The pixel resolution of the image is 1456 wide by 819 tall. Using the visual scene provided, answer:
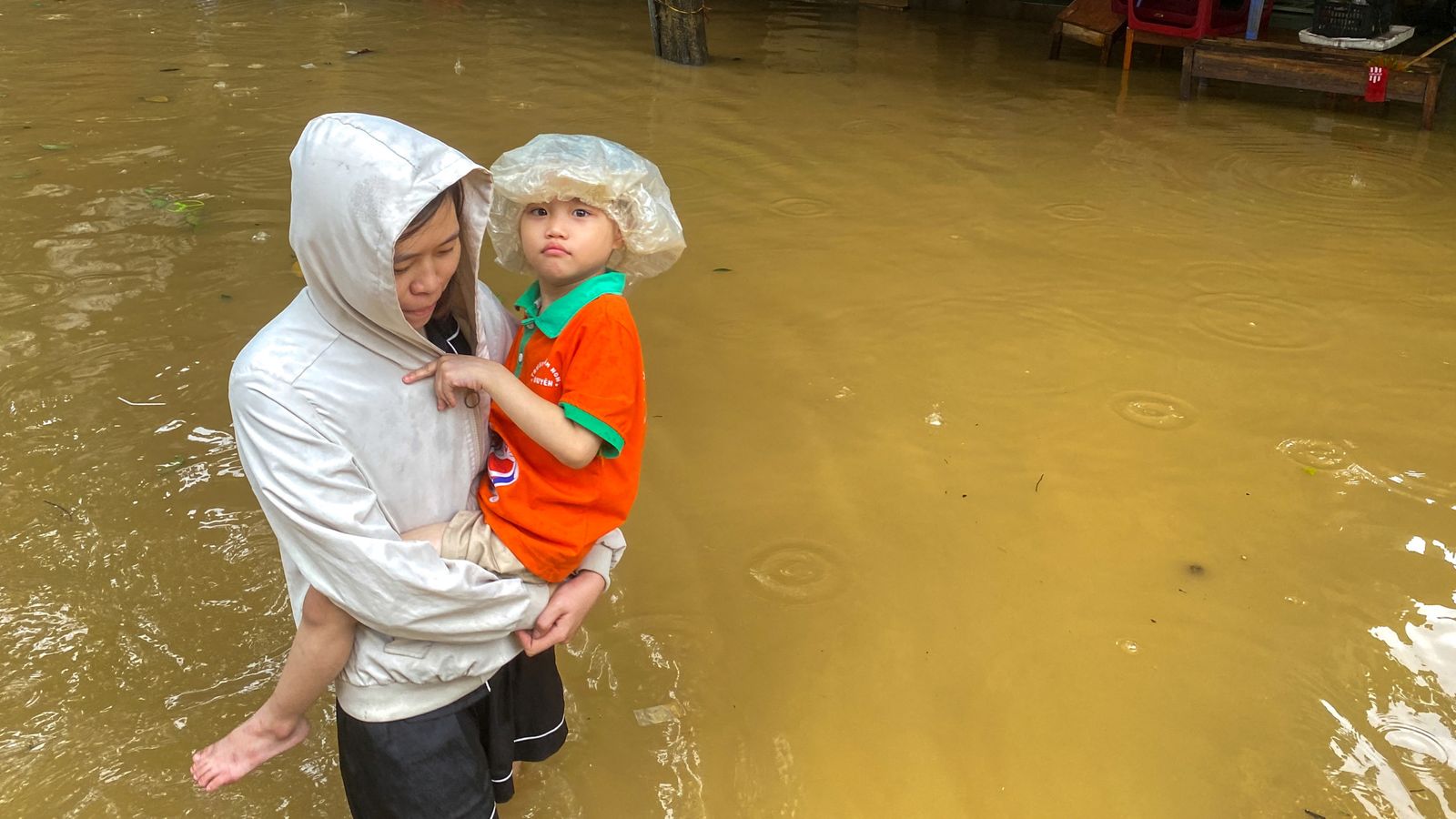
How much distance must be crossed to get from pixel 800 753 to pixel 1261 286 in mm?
3157

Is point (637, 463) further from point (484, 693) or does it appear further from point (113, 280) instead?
point (113, 280)

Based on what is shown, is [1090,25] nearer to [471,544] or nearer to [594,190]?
[594,190]

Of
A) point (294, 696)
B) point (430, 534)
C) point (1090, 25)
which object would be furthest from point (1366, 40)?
point (294, 696)

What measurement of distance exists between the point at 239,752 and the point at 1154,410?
2.92m

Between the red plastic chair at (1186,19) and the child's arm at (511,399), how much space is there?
704 centimetres

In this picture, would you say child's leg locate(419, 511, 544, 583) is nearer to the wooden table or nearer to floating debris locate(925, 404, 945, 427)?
floating debris locate(925, 404, 945, 427)

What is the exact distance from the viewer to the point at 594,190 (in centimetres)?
190

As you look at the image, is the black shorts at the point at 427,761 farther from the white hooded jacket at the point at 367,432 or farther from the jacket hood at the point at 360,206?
the jacket hood at the point at 360,206

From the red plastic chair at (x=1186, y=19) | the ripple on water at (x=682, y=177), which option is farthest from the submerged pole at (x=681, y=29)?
the red plastic chair at (x=1186, y=19)

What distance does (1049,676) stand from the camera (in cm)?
266

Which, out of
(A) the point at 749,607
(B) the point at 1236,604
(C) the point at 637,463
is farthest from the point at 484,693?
(B) the point at 1236,604

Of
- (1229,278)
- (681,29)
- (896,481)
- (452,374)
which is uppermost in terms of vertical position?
(452,374)

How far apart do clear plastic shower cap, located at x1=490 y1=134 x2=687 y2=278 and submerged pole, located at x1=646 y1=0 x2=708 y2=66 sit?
651 centimetres

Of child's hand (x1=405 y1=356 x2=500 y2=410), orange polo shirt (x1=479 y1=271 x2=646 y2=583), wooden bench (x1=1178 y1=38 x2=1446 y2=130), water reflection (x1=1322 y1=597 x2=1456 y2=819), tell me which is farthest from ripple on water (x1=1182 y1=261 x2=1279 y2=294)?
child's hand (x1=405 y1=356 x2=500 y2=410)
